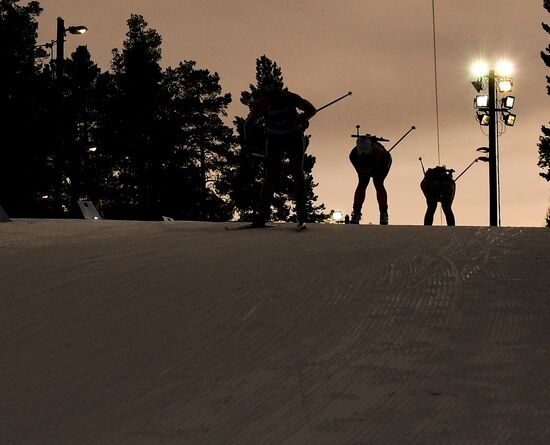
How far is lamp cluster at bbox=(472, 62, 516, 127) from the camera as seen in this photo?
1197 inches

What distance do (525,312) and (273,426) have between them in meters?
2.89

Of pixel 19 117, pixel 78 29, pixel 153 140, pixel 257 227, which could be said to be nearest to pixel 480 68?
pixel 78 29

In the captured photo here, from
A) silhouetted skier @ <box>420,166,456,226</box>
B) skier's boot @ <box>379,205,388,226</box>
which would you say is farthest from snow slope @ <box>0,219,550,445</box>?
silhouetted skier @ <box>420,166,456,226</box>

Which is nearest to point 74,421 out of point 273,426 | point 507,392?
point 273,426

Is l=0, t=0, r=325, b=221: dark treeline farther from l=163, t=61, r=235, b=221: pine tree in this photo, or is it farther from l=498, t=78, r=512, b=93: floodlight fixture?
l=498, t=78, r=512, b=93: floodlight fixture

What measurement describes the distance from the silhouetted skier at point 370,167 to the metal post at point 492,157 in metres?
11.4

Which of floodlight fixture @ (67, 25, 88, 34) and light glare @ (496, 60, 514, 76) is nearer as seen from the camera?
floodlight fixture @ (67, 25, 88, 34)

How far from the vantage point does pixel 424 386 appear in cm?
625

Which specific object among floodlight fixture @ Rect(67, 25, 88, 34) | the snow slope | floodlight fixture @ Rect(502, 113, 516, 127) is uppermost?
floodlight fixture @ Rect(67, 25, 88, 34)

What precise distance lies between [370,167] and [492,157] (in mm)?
12787

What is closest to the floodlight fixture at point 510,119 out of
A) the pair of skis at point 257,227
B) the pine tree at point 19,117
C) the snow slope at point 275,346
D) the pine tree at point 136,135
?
the pair of skis at point 257,227

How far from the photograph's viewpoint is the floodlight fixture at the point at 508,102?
31250 millimetres

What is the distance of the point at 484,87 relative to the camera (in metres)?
31.1

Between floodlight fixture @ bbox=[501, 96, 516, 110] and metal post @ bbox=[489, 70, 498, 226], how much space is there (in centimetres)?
76
